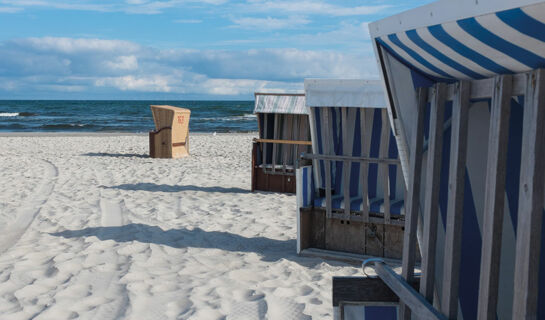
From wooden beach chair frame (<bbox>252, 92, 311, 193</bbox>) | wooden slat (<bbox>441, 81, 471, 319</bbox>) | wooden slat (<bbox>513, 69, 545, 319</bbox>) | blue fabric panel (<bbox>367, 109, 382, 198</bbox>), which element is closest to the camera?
wooden slat (<bbox>513, 69, 545, 319</bbox>)

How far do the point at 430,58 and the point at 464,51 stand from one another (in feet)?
0.81

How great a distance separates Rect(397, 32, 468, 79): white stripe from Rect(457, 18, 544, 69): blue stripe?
358mm

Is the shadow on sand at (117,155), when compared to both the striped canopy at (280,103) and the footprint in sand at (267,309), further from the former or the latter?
the footprint in sand at (267,309)

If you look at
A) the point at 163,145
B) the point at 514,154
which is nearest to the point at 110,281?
the point at 514,154

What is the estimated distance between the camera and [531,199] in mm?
1619

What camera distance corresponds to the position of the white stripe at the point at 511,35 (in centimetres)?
153

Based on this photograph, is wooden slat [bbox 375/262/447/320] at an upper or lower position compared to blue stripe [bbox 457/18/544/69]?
lower

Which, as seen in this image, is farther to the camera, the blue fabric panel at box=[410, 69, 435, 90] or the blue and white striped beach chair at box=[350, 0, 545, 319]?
the blue fabric panel at box=[410, 69, 435, 90]

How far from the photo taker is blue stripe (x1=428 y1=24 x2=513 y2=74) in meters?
1.78

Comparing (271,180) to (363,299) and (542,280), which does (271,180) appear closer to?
(363,299)

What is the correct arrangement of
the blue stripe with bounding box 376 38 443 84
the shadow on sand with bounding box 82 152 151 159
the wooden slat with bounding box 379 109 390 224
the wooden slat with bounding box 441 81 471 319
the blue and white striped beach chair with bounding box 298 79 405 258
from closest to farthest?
the wooden slat with bounding box 441 81 471 319
the blue stripe with bounding box 376 38 443 84
the wooden slat with bounding box 379 109 390 224
the blue and white striped beach chair with bounding box 298 79 405 258
the shadow on sand with bounding box 82 152 151 159

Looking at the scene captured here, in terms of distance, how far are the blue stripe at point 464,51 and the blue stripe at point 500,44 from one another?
0.34 feet

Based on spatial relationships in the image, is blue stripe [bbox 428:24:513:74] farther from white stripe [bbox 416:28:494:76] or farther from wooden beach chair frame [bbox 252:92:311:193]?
wooden beach chair frame [bbox 252:92:311:193]

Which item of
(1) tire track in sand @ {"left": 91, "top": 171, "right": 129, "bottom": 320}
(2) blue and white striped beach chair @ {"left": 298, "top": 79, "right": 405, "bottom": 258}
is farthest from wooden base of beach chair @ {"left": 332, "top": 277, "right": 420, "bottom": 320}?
(2) blue and white striped beach chair @ {"left": 298, "top": 79, "right": 405, "bottom": 258}
